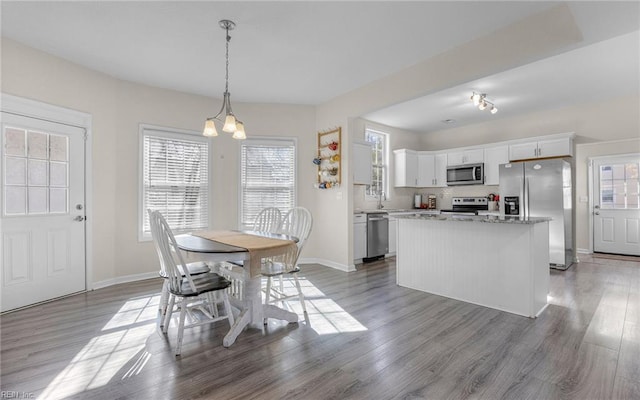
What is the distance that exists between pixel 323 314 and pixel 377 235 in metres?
2.65

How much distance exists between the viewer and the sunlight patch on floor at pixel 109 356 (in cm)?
182

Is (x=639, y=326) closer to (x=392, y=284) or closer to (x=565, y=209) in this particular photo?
(x=392, y=284)

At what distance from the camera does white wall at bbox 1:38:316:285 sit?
3254mm

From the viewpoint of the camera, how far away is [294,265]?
111 inches

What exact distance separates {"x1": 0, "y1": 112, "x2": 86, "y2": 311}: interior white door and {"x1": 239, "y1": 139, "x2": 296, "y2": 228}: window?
6.87 ft

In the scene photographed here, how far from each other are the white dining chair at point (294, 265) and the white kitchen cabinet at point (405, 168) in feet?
11.4

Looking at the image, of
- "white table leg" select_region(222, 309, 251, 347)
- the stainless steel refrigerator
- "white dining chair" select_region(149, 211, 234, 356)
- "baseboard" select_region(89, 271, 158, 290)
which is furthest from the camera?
the stainless steel refrigerator

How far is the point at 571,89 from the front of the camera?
443 cm

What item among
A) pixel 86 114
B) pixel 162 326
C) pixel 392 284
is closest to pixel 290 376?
pixel 162 326

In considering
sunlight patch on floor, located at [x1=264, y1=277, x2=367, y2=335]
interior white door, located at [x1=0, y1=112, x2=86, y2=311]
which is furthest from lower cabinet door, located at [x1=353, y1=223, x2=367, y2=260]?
interior white door, located at [x1=0, y1=112, x2=86, y2=311]

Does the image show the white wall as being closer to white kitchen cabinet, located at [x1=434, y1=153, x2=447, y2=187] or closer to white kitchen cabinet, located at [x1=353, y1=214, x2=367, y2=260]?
white kitchen cabinet, located at [x1=353, y1=214, x2=367, y2=260]

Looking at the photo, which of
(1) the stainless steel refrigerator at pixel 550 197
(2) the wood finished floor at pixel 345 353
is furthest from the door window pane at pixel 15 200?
(1) the stainless steel refrigerator at pixel 550 197

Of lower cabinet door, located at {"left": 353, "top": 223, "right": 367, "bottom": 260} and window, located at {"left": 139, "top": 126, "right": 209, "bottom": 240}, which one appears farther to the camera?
lower cabinet door, located at {"left": 353, "top": 223, "right": 367, "bottom": 260}

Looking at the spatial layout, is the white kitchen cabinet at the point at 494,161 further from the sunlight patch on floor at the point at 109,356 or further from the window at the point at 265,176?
the sunlight patch on floor at the point at 109,356
